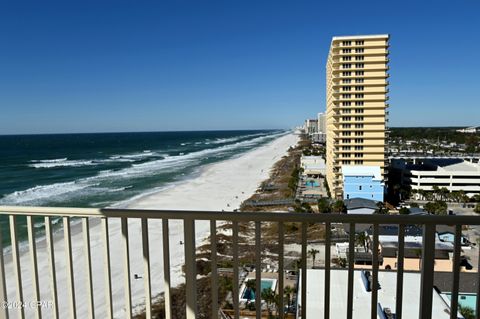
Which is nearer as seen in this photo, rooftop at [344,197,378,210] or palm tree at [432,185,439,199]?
rooftop at [344,197,378,210]

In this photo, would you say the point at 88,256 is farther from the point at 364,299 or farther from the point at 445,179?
the point at 445,179

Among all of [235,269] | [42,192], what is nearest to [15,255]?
[235,269]

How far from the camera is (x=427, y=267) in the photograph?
168 cm

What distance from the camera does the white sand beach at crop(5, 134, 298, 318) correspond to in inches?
242

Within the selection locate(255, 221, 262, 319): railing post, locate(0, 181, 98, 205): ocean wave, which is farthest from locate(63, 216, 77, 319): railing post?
locate(0, 181, 98, 205): ocean wave

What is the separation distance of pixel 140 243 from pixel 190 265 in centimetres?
898

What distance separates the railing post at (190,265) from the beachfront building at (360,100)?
23654 mm

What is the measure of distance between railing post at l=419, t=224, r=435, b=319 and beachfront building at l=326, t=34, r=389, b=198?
23510mm

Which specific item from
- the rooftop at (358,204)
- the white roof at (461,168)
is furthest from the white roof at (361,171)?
the white roof at (461,168)

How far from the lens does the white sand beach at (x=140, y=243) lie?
6.15 metres

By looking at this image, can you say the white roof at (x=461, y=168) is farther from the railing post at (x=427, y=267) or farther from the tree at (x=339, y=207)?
the railing post at (x=427, y=267)

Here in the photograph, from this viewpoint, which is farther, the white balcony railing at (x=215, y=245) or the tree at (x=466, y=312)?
the tree at (x=466, y=312)

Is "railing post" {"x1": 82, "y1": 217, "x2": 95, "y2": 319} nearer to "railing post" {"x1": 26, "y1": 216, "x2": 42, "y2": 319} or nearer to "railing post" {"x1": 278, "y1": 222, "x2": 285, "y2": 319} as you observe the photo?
"railing post" {"x1": 26, "y1": 216, "x2": 42, "y2": 319}

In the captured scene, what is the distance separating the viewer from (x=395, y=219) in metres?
1.61
